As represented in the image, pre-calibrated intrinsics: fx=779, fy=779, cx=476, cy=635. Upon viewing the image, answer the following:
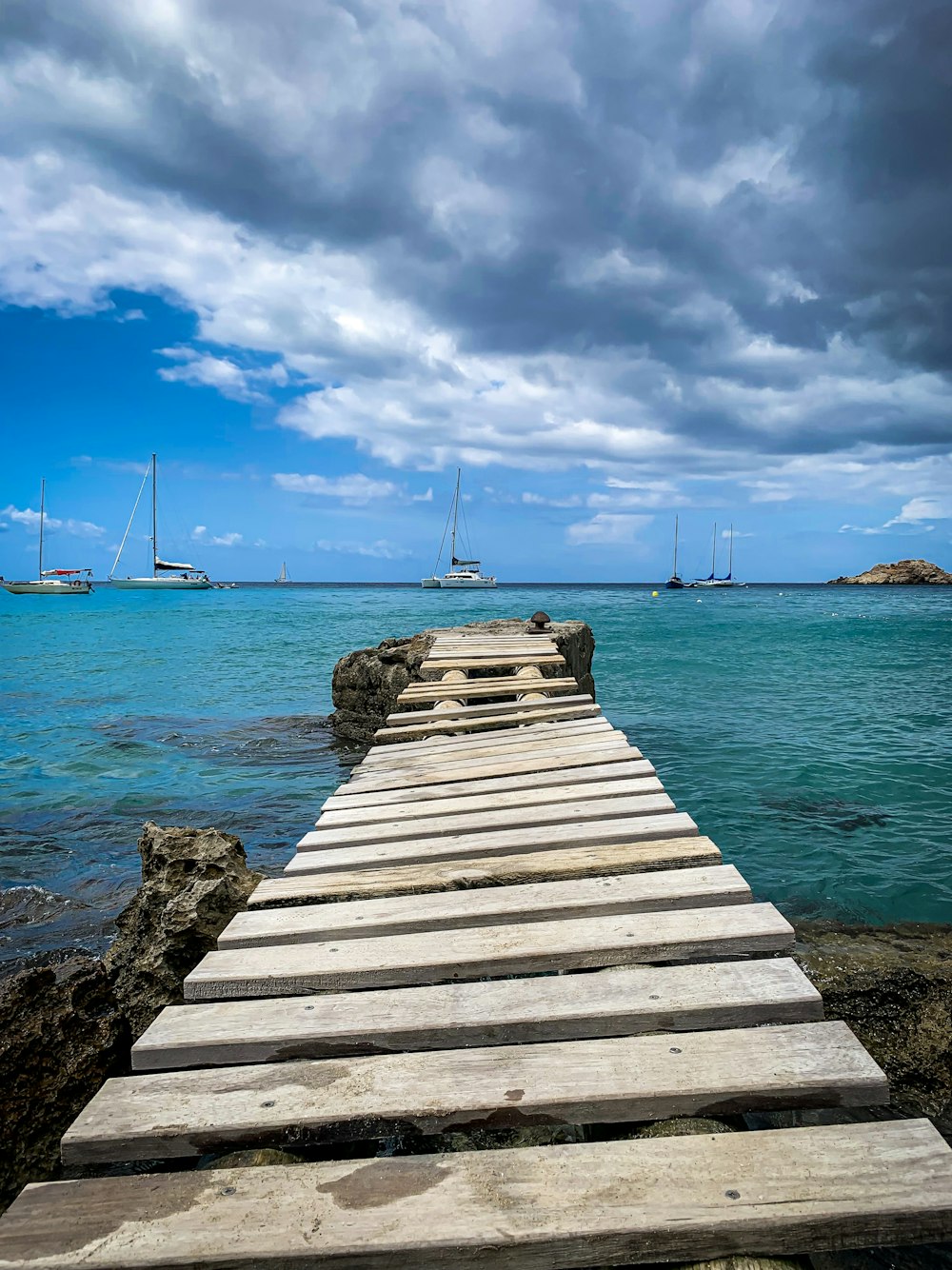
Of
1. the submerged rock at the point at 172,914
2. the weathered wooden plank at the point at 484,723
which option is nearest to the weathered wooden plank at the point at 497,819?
the submerged rock at the point at 172,914

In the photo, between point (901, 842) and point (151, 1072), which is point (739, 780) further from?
point (151, 1072)

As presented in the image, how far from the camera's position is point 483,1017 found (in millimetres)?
1832

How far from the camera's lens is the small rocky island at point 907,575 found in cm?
13538

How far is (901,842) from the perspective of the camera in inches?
278

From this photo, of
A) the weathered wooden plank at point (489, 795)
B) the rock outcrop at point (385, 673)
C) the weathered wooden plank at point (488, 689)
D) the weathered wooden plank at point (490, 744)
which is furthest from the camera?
the rock outcrop at point (385, 673)

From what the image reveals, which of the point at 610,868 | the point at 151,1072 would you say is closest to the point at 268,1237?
the point at 151,1072

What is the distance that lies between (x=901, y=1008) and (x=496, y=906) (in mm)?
2413

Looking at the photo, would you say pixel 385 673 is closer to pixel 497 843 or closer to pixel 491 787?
pixel 491 787

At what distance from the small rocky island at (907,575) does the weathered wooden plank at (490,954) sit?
154287 millimetres

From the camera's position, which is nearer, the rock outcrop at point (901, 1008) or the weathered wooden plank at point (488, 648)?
the rock outcrop at point (901, 1008)

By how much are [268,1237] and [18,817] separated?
8632 mm

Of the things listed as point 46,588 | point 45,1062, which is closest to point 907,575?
point 46,588

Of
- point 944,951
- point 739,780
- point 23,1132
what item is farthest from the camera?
point 739,780

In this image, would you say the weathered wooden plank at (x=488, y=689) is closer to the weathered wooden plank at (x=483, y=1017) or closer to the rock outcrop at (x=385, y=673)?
the rock outcrop at (x=385, y=673)
